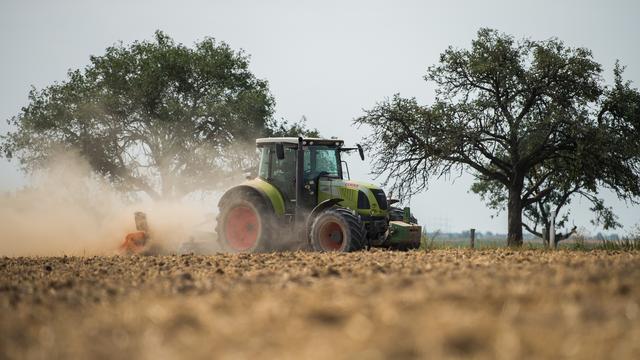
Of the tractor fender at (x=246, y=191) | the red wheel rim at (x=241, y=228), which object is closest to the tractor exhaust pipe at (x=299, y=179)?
the tractor fender at (x=246, y=191)

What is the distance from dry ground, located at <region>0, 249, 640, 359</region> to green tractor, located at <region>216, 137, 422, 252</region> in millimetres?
7002

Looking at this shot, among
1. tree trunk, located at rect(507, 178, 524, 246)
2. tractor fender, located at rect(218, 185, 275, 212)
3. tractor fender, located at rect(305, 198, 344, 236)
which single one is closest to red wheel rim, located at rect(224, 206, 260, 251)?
tractor fender, located at rect(218, 185, 275, 212)

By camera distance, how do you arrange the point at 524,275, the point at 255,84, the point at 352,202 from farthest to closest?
the point at 255,84 < the point at 352,202 < the point at 524,275

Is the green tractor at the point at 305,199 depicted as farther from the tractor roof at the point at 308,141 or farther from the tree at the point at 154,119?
the tree at the point at 154,119

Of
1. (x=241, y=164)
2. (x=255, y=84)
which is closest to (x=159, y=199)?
(x=241, y=164)

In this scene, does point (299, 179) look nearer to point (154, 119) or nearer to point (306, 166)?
point (306, 166)

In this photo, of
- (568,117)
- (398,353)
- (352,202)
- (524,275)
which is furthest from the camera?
(568,117)

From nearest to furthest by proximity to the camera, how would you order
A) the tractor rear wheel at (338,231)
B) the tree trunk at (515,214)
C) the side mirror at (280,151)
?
the tractor rear wheel at (338,231) < the side mirror at (280,151) < the tree trunk at (515,214)

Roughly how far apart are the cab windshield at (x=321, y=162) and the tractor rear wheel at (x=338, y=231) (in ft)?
3.61

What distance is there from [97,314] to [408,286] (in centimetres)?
253

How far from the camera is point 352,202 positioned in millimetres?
A: 14953

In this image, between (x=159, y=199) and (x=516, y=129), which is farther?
(x=159, y=199)

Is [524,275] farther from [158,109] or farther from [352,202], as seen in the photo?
[158,109]

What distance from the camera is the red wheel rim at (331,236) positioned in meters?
14.3
